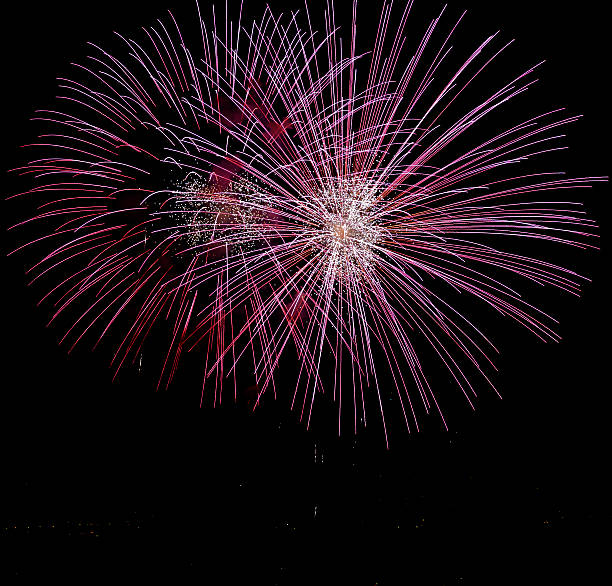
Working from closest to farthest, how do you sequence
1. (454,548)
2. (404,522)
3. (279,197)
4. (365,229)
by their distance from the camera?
(279,197) < (365,229) < (454,548) < (404,522)

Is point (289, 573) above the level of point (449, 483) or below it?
below

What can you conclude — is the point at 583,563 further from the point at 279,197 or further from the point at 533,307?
the point at 279,197

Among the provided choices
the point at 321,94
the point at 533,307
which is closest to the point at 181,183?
the point at 321,94

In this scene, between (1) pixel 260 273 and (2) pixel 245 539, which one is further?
(2) pixel 245 539

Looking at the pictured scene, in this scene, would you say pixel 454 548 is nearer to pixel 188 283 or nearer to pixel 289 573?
pixel 289 573

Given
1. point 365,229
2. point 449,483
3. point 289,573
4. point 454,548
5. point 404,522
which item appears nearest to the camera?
point 365,229

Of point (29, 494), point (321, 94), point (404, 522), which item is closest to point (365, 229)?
point (321, 94)

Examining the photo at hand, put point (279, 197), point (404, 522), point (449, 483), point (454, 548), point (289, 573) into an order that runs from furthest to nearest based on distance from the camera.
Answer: point (449, 483) → point (404, 522) → point (454, 548) → point (289, 573) → point (279, 197)

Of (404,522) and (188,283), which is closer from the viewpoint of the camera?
(188,283)

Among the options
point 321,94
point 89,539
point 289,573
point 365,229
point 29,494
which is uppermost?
point 321,94
